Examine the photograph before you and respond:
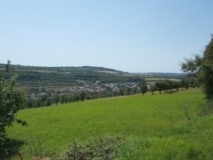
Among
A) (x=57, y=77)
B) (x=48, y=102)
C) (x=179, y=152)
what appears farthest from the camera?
(x=57, y=77)

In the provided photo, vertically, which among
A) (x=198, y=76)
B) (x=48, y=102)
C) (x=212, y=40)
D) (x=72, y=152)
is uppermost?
(x=212, y=40)

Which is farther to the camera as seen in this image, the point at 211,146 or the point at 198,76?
the point at 198,76

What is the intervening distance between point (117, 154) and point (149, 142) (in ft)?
7.25

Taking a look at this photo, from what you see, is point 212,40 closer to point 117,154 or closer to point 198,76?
point 198,76

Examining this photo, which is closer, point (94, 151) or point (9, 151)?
point (9, 151)

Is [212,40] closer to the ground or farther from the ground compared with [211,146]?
farther from the ground

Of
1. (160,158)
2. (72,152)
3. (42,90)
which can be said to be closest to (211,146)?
(160,158)

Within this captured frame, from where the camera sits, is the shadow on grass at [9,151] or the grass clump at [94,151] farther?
the grass clump at [94,151]

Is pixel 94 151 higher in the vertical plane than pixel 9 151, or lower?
lower

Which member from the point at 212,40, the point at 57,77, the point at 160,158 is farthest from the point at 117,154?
the point at 57,77

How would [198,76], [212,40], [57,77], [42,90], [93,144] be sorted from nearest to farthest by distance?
1. [93,144]
2. [198,76]
3. [212,40]
4. [42,90]
5. [57,77]

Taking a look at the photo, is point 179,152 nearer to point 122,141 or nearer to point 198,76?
point 122,141

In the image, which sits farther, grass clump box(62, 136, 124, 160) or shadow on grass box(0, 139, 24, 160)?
grass clump box(62, 136, 124, 160)

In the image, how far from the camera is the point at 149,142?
10359 mm
